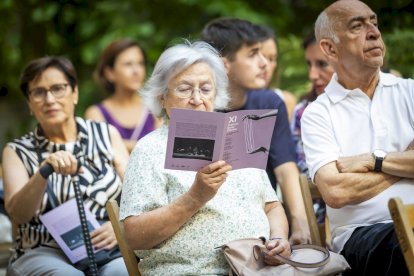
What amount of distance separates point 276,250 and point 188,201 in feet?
1.37

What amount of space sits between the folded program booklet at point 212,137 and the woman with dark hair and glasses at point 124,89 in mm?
2933

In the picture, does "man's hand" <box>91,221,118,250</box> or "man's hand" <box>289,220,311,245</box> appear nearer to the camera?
"man's hand" <box>289,220,311,245</box>

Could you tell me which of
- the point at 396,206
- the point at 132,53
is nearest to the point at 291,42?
the point at 132,53

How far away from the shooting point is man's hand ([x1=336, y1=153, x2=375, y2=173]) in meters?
3.85

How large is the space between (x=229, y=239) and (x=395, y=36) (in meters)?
4.18

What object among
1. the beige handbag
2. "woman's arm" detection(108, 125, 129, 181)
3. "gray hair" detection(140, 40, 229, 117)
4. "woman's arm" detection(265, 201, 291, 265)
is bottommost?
the beige handbag

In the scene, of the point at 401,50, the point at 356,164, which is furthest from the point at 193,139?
the point at 401,50

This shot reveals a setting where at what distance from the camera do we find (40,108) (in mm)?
4852

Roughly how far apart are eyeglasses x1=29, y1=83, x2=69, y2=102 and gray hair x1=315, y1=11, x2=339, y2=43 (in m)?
1.51

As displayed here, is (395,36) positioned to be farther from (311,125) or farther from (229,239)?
(229,239)

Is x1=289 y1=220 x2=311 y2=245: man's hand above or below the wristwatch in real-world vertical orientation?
below

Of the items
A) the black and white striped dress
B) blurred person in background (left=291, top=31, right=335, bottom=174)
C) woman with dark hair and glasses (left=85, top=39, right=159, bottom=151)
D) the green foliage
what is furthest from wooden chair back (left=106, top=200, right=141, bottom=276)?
the green foliage

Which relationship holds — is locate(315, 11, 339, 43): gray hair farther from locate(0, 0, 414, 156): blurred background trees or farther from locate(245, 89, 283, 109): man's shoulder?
locate(0, 0, 414, 156): blurred background trees

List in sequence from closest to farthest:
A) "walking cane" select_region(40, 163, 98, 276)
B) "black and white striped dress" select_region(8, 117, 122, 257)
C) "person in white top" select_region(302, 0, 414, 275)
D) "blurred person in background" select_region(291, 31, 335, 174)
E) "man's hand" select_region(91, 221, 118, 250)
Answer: "person in white top" select_region(302, 0, 414, 275) → "walking cane" select_region(40, 163, 98, 276) → "man's hand" select_region(91, 221, 118, 250) → "black and white striped dress" select_region(8, 117, 122, 257) → "blurred person in background" select_region(291, 31, 335, 174)
